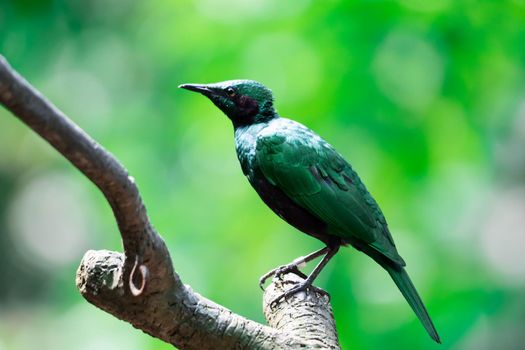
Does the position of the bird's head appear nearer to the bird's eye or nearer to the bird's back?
the bird's eye

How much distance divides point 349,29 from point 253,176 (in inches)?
59.9

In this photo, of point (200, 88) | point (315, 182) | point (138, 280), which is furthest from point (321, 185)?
point (138, 280)

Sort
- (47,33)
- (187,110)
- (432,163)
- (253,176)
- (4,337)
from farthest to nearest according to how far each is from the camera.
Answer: (4,337) < (47,33) < (187,110) < (432,163) < (253,176)

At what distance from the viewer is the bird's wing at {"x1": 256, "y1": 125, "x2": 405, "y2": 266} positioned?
4.22m

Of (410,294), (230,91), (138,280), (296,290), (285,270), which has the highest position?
(230,91)

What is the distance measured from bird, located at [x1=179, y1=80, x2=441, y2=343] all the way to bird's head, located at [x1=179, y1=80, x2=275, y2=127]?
0.45 ft

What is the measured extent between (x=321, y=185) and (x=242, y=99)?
2.45 feet

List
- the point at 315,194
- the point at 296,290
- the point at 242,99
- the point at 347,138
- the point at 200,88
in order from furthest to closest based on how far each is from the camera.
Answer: the point at 347,138 → the point at 242,99 → the point at 200,88 → the point at 315,194 → the point at 296,290

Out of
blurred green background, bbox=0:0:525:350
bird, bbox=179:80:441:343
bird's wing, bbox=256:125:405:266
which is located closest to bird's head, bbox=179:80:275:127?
bird, bbox=179:80:441:343

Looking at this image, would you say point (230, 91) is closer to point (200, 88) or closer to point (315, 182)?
point (200, 88)

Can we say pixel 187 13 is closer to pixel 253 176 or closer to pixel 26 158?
pixel 253 176

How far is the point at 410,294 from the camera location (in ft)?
13.5

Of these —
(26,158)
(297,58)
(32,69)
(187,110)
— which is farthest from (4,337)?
(297,58)

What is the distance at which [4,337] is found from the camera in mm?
7582
